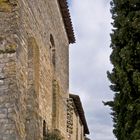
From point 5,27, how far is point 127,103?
344 centimetres

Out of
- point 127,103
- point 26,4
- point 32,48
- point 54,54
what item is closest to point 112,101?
point 127,103

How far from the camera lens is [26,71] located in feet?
41.4

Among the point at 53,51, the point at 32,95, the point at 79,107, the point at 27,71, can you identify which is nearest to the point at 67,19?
the point at 53,51

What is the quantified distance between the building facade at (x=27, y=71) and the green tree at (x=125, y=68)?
206cm

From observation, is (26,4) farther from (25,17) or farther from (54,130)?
(54,130)

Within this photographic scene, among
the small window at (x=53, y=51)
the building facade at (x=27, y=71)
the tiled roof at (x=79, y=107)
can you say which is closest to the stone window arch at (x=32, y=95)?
the building facade at (x=27, y=71)

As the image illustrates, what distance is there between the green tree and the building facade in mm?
2062

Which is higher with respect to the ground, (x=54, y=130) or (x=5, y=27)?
(x=5, y=27)

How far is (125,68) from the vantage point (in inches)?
473

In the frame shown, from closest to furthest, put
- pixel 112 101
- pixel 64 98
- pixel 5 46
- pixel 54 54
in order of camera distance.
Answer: pixel 5 46, pixel 112 101, pixel 54 54, pixel 64 98

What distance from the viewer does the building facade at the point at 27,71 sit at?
11.3m

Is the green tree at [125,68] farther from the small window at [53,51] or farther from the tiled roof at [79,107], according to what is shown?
the tiled roof at [79,107]

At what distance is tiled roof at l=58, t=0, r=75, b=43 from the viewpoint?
1958 cm

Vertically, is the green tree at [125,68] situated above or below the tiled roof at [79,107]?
below
